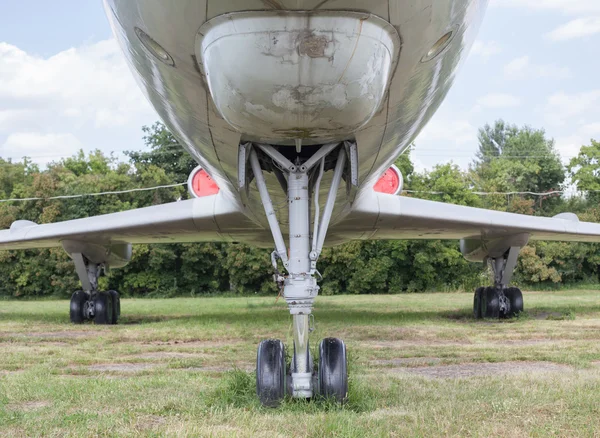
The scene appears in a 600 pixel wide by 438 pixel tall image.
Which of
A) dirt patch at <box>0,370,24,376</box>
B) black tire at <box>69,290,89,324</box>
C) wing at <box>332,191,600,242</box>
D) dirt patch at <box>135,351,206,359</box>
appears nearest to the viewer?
dirt patch at <box>0,370,24,376</box>

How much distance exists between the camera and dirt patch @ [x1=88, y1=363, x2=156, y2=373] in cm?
510

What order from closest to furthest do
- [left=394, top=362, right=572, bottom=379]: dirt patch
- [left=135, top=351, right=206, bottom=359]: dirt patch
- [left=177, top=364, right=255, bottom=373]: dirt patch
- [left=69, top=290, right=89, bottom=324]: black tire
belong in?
[left=394, top=362, right=572, bottom=379]: dirt patch → [left=177, top=364, right=255, bottom=373]: dirt patch → [left=135, top=351, right=206, bottom=359]: dirt patch → [left=69, top=290, right=89, bottom=324]: black tire

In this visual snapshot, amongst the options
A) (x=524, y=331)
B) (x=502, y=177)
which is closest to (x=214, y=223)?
(x=524, y=331)

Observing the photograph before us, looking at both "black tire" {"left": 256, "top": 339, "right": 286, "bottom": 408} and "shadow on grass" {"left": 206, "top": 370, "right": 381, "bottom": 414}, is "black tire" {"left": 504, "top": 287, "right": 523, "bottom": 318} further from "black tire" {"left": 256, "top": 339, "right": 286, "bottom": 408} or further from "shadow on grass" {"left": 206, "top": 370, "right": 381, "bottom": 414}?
"black tire" {"left": 256, "top": 339, "right": 286, "bottom": 408}

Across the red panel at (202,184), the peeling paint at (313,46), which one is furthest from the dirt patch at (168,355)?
the red panel at (202,184)

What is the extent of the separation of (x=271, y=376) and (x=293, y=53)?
1.89 metres

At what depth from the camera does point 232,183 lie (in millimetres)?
5273

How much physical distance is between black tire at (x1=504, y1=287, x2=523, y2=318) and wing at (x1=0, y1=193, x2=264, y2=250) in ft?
14.1

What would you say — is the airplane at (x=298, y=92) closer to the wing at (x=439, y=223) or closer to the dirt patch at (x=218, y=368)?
the dirt patch at (x=218, y=368)

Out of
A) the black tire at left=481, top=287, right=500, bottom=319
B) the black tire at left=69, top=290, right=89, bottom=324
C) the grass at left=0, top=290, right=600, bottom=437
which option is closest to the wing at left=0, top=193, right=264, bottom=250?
the black tire at left=69, top=290, right=89, bottom=324

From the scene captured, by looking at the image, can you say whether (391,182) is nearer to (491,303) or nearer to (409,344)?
(491,303)

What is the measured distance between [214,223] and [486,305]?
180 inches

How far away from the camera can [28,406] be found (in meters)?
3.62

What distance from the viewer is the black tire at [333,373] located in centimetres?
352
